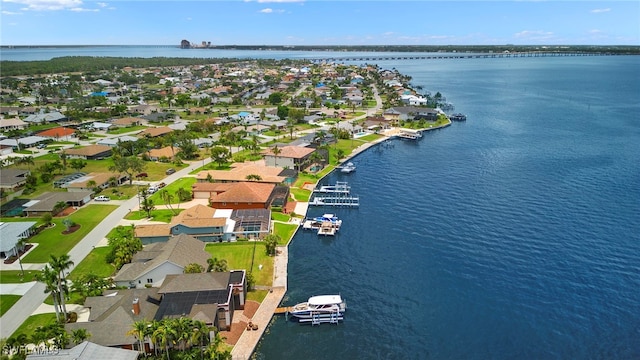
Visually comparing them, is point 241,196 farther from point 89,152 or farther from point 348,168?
point 89,152

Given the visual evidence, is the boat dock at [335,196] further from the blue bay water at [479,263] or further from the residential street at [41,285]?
the residential street at [41,285]

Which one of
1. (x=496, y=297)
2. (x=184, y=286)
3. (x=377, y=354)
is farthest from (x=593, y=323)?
(x=184, y=286)

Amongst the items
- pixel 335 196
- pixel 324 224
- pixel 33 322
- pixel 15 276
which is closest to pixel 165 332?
pixel 33 322

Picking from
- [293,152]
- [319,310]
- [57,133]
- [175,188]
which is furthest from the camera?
[57,133]

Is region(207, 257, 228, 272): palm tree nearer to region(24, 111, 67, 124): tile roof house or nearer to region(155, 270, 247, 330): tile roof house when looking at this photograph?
region(155, 270, 247, 330): tile roof house

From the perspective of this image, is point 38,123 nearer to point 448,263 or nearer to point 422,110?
point 422,110

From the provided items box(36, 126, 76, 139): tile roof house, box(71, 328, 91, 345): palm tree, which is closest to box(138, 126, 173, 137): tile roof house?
box(36, 126, 76, 139): tile roof house
